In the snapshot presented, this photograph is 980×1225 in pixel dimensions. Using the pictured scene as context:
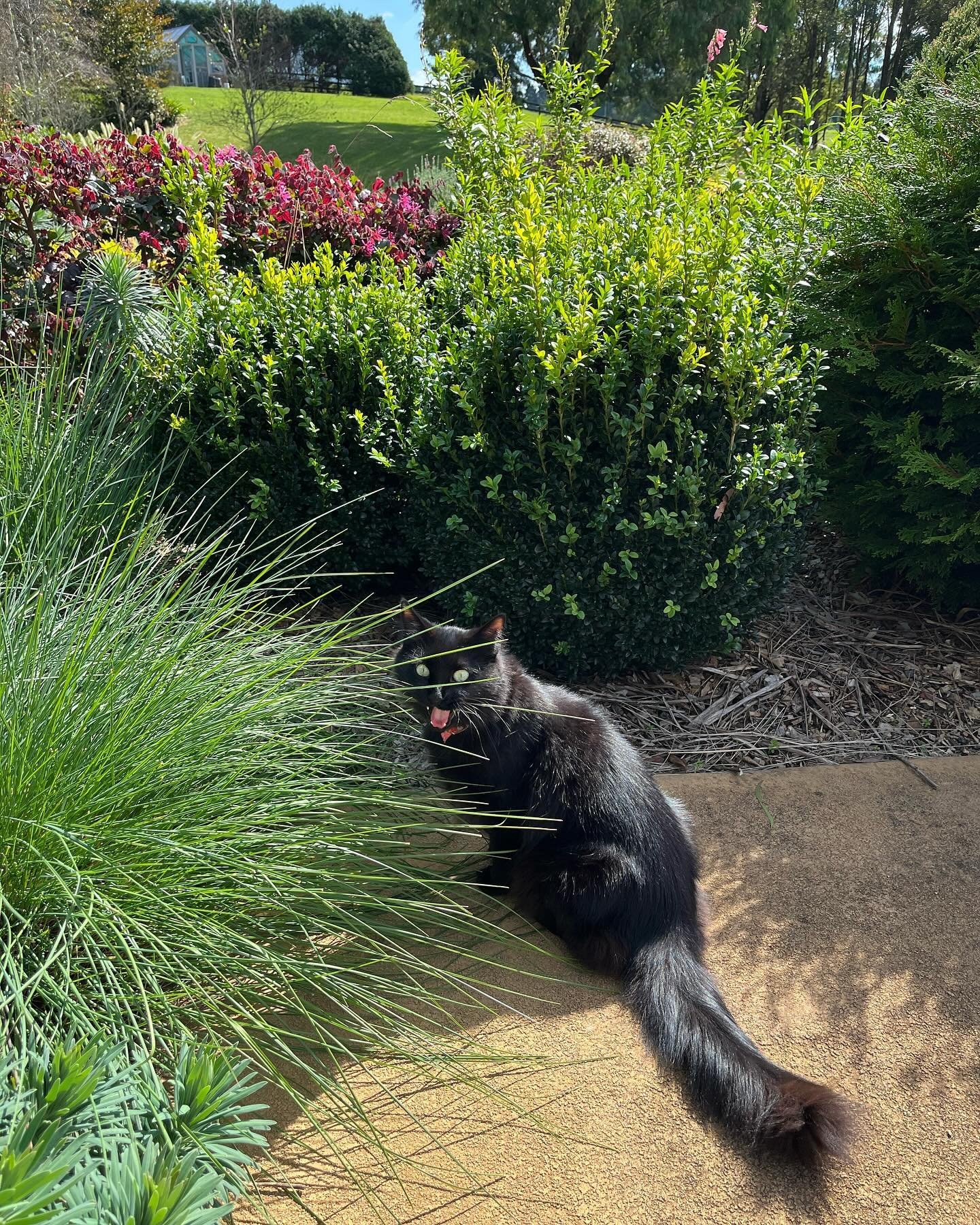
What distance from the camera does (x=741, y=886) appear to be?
2756 millimetres

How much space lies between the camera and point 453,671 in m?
2.70

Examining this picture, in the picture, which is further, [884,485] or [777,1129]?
[884,485]

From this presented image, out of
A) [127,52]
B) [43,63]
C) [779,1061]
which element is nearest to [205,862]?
[779,1061]

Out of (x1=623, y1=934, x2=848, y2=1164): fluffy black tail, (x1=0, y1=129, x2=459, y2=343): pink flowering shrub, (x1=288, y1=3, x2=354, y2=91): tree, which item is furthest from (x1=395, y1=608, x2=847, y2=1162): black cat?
(x1=288, y1=3, x2=354, y2=91): tree

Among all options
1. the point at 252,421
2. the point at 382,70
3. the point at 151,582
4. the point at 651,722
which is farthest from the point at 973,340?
the point at 382,70

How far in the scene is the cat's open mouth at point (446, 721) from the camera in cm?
257

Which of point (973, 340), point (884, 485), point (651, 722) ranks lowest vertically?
point (651, 722)

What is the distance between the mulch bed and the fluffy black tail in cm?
125

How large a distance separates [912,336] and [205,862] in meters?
3.70

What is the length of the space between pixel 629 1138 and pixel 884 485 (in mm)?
3173

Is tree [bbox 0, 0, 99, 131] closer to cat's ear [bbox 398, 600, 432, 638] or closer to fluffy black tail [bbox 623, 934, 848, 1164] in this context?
cat's ear [bbox 398, 600, 432, 638]

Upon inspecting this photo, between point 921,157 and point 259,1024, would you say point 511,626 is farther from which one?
point 921,157

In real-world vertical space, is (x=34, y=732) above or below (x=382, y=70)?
below

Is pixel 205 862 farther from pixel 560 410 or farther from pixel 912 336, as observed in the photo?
pixel 912 336
